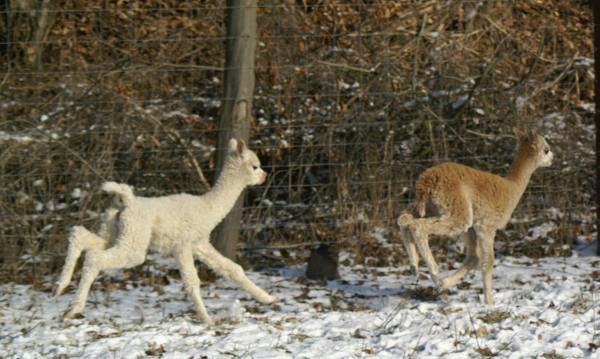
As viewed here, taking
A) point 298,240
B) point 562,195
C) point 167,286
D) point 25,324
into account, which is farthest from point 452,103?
point 25,324

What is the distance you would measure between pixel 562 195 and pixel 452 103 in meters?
1.39

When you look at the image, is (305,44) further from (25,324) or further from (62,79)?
(25,324)

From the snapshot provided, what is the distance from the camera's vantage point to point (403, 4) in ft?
33.8

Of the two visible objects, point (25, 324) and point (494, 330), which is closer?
point (494, 330)

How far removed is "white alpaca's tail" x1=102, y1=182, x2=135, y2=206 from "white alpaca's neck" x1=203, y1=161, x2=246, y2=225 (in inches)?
21.8

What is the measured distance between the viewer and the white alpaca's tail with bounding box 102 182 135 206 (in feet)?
20.1

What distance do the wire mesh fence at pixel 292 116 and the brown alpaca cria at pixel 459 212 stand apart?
5.07 ft

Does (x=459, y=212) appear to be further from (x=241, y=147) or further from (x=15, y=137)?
(x=15, y=137)

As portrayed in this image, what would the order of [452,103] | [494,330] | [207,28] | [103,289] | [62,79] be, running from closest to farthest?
1. [494,330]
2. [103,289]
3. [62,79]
4. [452,103]
5. [207,28]

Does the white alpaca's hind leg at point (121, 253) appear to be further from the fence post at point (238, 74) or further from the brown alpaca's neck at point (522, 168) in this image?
the brown alpaca's neck at point (522, 168)

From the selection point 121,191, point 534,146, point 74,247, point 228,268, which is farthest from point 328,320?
point 534,146

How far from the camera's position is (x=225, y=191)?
6465 mm

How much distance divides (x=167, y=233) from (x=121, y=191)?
0.42 metres

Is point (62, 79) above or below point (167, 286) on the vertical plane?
above
